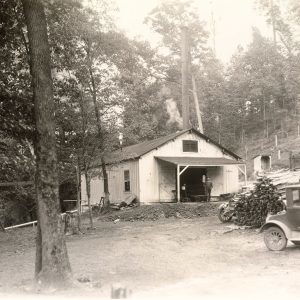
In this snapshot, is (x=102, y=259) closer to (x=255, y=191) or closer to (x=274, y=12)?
(x=255, y=191)

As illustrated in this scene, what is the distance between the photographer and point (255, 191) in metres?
19.1

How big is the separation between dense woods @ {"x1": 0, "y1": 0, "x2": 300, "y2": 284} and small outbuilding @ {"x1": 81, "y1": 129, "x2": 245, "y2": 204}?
75.7 inches

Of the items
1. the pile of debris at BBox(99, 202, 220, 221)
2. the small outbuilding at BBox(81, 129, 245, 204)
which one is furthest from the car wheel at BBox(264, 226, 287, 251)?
the small outbuilding at BBox(81, 129, 245, 204)

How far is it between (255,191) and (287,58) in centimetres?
3926

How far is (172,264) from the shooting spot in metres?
11.9

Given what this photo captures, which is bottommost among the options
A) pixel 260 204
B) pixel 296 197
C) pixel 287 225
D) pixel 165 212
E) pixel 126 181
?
pixel 165 212

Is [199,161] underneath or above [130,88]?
underneath

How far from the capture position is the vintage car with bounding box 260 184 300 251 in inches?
500

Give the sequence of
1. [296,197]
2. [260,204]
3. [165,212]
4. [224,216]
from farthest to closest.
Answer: [165,212] < [224,216] < [260,204] < [296,197]

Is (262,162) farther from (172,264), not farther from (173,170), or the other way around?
(172,264)

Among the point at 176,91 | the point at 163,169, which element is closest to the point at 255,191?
the point at 163,169

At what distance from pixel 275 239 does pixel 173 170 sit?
770 inches

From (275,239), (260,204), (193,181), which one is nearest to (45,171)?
(275,239)

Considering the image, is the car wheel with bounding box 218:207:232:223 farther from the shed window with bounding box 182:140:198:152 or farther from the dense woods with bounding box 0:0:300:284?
the shed window with bounding box 182:140:198:152
